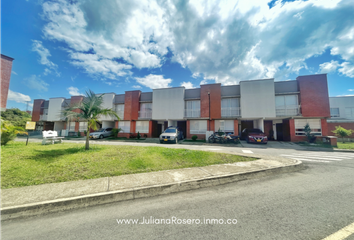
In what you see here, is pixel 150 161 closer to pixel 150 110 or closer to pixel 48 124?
pixel 150 110

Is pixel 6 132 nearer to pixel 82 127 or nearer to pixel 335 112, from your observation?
pixel 82 127

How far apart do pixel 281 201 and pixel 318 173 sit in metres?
3.75

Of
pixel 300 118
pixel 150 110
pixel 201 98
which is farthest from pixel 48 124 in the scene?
pixel 300 118

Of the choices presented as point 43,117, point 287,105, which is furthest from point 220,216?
point 43,117

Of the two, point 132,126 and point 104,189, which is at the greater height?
point 132,126

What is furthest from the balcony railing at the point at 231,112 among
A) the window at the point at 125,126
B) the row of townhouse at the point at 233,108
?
the window at the point at 125,126

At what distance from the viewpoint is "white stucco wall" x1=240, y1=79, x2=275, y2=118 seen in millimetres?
18078

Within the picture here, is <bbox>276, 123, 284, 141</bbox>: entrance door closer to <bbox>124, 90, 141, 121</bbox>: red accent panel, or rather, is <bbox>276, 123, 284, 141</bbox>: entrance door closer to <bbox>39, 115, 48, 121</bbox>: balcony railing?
<bbox>124, 90, 141, 121</bbox>: red accent panel

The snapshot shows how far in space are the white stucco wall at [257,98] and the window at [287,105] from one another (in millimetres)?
1397

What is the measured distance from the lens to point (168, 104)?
22.0 m

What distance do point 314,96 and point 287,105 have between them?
2824mm

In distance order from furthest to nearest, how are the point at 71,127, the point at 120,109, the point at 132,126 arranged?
the point at 71,127, the point at 120,109, the point at 132,126

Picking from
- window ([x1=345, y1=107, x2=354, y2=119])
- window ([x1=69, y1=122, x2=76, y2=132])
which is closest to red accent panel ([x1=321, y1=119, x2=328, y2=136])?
window ([x1=345, y1=107, x2=354, y2=119])

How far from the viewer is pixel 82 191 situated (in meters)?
3.55
